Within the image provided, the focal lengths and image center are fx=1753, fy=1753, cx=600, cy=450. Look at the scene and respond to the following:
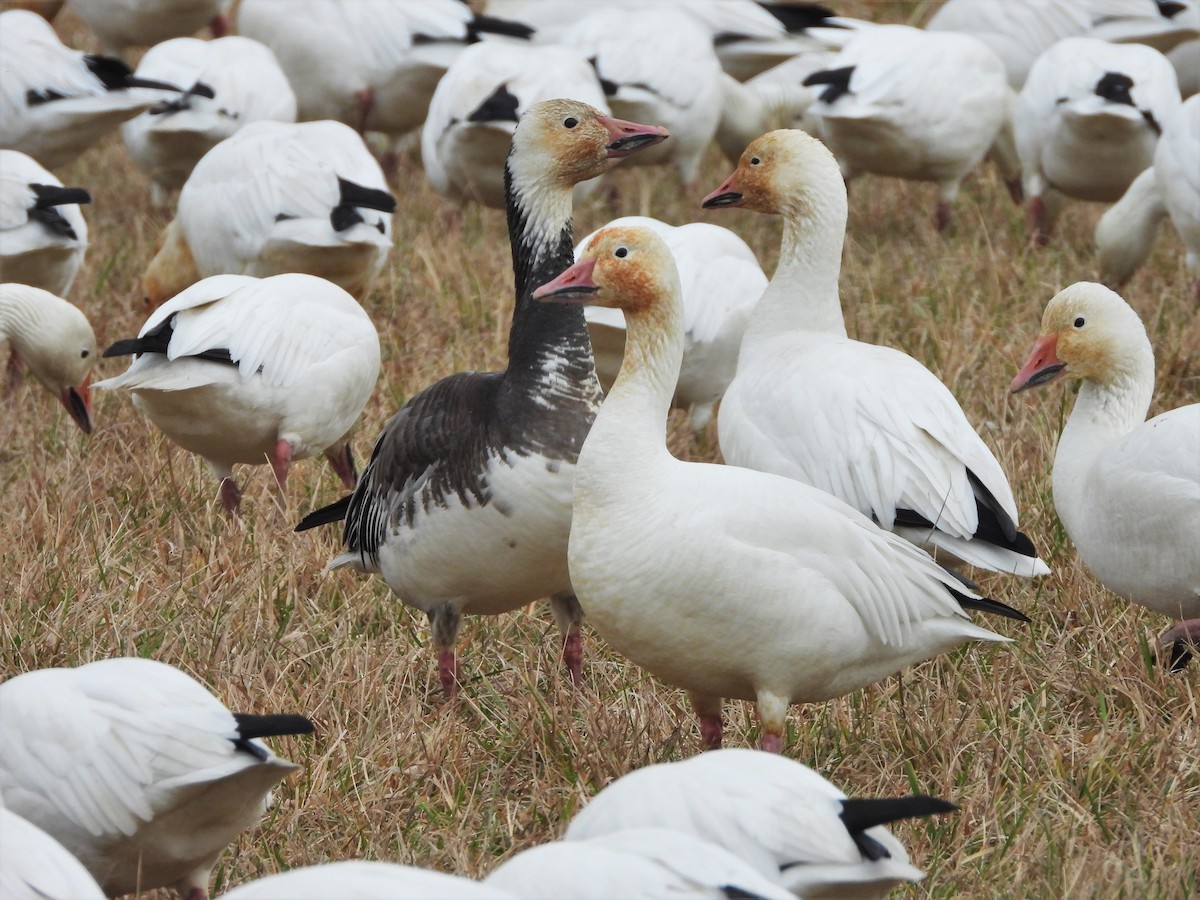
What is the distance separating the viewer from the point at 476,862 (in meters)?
3.14

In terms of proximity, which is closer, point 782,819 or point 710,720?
point 782,819

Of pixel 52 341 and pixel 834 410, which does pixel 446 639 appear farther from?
pixel 52 341

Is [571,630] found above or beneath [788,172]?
beneath

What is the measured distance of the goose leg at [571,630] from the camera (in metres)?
4.02

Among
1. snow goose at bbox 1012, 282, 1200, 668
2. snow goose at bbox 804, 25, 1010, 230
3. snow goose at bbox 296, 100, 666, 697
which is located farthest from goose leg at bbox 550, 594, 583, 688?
snow goose at bbox 804, 25, 1010, 230

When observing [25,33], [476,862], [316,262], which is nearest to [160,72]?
[25,33]

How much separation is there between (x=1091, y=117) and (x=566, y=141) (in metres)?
3.53

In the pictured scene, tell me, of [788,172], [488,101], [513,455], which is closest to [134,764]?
[513,455]

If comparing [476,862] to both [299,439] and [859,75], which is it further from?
[859,75]

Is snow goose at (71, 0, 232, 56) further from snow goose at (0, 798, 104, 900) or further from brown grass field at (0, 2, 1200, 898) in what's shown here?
snow goose at (0, 798, 104, 900)

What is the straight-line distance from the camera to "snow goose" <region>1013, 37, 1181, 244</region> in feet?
22.6

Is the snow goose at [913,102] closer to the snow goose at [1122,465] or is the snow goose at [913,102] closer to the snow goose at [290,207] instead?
the snow goose at [290,207]

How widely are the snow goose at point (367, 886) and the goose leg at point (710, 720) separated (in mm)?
1347

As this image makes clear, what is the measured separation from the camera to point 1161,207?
6562 mm
